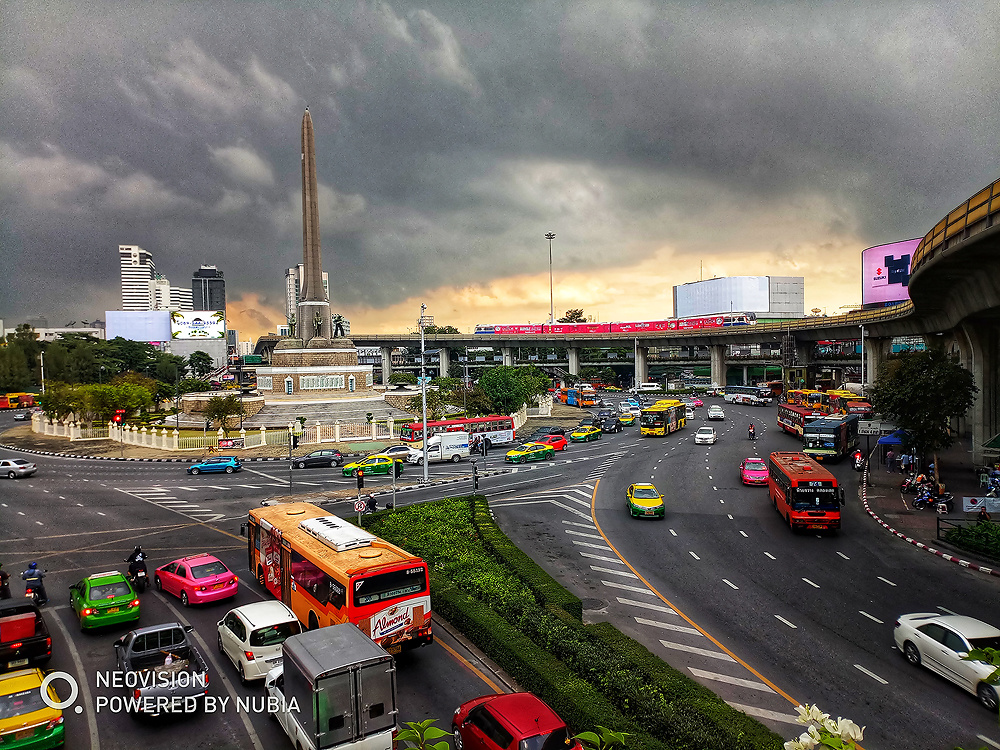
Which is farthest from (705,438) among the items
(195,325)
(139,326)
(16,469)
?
(139,326)

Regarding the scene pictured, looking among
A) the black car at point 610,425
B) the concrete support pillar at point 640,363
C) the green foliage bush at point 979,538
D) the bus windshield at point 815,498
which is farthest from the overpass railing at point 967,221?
the concrete support pillar at point 640,363

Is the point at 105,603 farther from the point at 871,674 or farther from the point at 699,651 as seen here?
the point at 871,674

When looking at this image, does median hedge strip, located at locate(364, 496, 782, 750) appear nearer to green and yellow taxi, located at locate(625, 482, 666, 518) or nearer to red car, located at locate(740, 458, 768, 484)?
green and yellow taxi, located at locate(625, 482, 666, 518)

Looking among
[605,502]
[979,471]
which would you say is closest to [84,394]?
[605,502]

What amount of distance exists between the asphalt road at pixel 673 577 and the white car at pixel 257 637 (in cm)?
65

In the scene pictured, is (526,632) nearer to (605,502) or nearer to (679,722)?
(679,722)

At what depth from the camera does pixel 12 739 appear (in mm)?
10141

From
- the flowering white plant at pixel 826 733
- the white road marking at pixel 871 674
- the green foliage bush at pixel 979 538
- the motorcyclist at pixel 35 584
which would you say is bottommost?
the white road marking at pixel 871 674

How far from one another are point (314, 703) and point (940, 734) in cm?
1165

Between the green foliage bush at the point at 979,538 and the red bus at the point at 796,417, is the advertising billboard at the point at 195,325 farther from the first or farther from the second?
the green foliage bush at the point at 979,538

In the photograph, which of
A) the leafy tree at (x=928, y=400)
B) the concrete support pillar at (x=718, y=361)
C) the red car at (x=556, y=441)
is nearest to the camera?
the leafy tree at (x=928, y=400)

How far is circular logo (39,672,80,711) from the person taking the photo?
35.8ft

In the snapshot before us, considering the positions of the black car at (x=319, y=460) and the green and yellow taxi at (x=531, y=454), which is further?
the green and yellow taxi at (x=531, y=454)

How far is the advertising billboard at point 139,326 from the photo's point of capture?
521 feet
